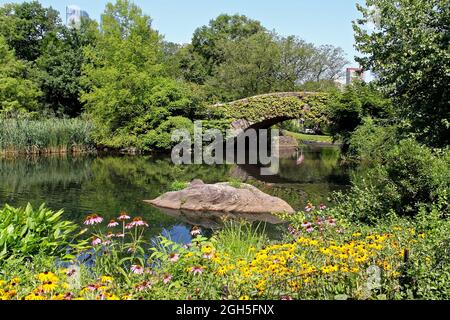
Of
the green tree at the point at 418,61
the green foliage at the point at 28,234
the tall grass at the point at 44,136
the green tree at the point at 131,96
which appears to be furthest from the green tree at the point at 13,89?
the green foliage at the point at 28,234

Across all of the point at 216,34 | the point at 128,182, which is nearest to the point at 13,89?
the point at 128,182

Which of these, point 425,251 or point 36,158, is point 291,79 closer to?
point 36,158

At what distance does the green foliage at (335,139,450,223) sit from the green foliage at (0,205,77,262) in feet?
12.3

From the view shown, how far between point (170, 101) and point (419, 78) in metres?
17.3

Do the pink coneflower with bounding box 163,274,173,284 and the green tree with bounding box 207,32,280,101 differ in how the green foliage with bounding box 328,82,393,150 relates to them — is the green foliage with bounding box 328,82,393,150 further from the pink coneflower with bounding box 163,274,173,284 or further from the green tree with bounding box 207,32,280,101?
the pink coneflower with bounding box 163,274,173,284

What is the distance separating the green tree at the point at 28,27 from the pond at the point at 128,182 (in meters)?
14.1

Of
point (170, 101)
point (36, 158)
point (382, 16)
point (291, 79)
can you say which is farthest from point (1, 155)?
point (291, 79)

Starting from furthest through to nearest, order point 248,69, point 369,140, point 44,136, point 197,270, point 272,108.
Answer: point 248,69 → point 272,108 → point 44,136 → point 369,140 → point 197,270

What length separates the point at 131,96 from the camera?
24.9 m

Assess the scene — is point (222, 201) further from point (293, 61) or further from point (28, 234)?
point (293, 61)

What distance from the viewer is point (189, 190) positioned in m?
11.4

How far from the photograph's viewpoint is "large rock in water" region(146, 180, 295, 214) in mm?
10698

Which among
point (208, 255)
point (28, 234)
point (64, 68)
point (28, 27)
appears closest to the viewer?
point (208, 255)

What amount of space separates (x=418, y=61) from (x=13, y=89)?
2214 centimetres
